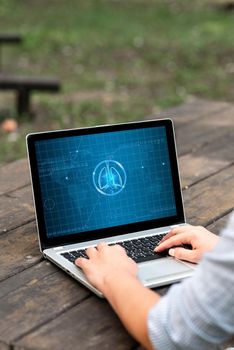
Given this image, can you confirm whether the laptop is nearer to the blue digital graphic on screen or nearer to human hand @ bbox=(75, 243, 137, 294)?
the blue digital graphic on screen

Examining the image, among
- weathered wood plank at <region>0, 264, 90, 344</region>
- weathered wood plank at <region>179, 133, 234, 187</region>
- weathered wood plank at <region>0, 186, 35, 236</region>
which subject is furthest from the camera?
weathered wood plank at <region>179, 133, 234, 187</region>

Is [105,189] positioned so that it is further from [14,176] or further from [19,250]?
[14,176]

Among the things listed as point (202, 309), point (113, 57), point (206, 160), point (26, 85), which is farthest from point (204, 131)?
point (113, 57)

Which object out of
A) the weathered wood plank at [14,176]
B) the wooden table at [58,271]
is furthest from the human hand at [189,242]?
the weathered wood plank at [14,176]

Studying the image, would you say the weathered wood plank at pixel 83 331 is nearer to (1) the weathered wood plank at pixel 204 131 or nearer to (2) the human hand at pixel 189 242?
(2) the human hand at pixel 189 242

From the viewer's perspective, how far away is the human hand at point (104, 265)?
151cm

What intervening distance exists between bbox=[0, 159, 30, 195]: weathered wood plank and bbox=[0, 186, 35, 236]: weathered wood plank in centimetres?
4

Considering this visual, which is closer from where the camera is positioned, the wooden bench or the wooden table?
the wooden table

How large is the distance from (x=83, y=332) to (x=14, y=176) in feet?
3.91

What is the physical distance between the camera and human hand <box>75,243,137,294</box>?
151 cm

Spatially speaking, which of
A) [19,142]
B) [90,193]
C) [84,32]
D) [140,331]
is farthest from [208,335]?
[84,32]

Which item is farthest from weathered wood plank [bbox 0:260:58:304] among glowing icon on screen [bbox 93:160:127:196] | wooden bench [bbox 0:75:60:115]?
wooden bench [bbox 0:75:60:115]

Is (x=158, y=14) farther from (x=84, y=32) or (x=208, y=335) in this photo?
(x=208, y=335)

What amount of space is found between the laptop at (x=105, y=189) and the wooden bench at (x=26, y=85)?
360 cm
